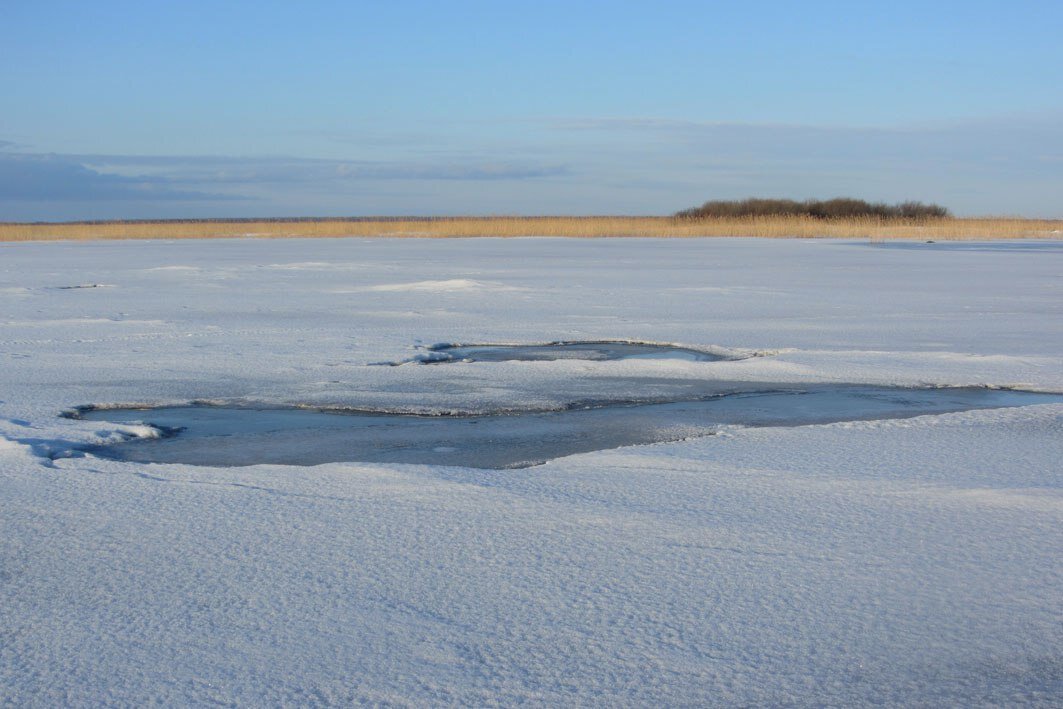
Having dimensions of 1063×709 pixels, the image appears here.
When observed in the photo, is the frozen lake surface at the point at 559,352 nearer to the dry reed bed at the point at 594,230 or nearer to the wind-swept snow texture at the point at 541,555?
the wind-swept snow texture at the point at 541,555

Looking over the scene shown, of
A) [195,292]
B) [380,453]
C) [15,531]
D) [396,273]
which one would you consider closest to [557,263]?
[396,273]

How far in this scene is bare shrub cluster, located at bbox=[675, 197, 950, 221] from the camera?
35.8 meters

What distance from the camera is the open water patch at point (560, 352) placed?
5727mm

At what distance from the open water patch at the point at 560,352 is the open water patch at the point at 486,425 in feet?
3.83

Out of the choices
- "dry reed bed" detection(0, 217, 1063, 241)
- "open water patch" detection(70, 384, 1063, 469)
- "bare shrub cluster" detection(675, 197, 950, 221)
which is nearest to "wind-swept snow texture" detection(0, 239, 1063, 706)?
"open water patch" detection(70, 384, 1063, 469)

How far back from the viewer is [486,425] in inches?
156

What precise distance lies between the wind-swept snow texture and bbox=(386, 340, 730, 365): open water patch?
1.30 feet

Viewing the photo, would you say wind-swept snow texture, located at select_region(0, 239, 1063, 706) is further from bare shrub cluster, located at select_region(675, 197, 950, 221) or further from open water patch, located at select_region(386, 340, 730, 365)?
bare shrub cluster, located at select_region(675, 197, 950, 221)

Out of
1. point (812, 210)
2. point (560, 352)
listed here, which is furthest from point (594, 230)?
point (560, 352)

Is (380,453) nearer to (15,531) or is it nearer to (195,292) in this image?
(15,531)

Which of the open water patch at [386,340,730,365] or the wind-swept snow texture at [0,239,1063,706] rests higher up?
the open water patch at [386,340,730,365]

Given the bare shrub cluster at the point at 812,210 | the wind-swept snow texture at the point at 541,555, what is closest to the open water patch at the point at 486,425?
the wind-swept snow texture at the point at 541,555

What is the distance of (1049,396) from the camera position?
450 cm

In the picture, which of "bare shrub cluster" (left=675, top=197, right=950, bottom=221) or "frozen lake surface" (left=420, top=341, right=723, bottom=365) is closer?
"frozen lake surface" (left=420, top=341, right=723, bottom=365)
